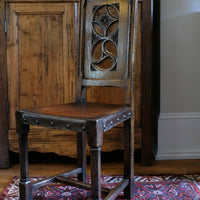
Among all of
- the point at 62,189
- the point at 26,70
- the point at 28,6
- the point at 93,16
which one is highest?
the point at 28,6

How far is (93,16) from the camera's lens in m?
1.70

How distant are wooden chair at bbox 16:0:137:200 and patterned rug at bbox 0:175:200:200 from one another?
0.11m

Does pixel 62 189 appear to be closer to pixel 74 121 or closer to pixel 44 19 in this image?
pixel 74 121

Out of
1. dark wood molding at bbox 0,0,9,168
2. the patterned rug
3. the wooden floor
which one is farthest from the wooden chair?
dark wood molding at bbox 0,0,9,168

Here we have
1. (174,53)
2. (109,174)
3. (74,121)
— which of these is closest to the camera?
(74,121)

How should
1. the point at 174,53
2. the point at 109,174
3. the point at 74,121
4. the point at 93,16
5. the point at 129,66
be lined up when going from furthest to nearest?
the point at 174,53
the point at 109,174
the point at 93,16
the point at 129,66
the point at 74,121

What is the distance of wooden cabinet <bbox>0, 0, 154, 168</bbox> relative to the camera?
2.05 metres

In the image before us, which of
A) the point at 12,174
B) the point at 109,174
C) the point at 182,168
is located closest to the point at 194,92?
the point at 182,168

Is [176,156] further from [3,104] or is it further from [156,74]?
[3,104]

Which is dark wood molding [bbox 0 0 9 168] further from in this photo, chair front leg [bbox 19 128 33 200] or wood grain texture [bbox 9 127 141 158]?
chair front leg [bbox 19 128 33 200]

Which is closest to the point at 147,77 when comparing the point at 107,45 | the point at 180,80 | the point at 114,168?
the point at 180,80

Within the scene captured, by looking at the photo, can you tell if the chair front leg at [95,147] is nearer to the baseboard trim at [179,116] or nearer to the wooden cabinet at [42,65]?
the wooden cabinet at [42,65]

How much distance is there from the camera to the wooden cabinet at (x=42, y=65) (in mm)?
2055

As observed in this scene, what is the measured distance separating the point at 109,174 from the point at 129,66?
31.8 inches
